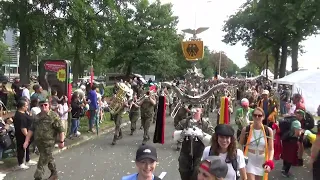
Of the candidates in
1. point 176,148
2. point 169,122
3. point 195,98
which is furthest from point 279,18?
point 195,98

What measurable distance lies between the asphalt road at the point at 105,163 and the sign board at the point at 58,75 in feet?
7.23

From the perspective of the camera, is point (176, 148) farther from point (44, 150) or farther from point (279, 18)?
point (279, 18)

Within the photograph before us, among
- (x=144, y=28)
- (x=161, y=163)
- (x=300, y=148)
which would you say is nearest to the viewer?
(x=300, y=148)

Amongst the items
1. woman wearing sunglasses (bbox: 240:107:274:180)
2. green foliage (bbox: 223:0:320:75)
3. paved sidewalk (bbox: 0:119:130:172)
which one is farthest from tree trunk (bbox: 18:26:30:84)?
woman wearing sunglasses (bbox: 240:107:274:180)

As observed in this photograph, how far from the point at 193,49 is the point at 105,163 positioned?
11.9 feet

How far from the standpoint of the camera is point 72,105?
12109 mm

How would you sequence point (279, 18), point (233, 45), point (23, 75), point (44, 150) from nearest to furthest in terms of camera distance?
point (44, 150) → point (23, 75) → point (279, 18) → point (233, 45)

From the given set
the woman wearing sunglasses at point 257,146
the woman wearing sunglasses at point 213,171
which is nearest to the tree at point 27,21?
the woman wearing sunglasses at point 257,146

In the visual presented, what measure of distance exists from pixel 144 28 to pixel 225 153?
4232cm

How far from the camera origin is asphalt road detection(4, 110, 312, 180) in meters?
8.18

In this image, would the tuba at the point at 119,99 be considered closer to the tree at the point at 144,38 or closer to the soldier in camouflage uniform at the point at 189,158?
the soldier in camouflage uniform at the point at 189,158

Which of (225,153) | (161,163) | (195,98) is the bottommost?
(161,163)

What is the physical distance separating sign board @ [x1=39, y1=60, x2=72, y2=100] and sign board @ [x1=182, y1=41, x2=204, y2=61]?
5642mm

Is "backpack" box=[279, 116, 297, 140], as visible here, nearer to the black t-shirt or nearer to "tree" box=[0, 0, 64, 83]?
the black t-shirt
